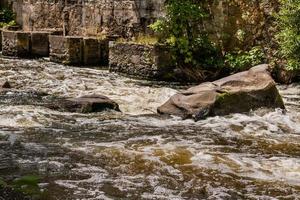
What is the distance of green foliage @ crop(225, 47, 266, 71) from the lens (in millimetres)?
12648

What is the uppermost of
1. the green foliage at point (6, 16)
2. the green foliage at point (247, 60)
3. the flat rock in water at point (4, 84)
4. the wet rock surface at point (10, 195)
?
the green foliage at point (6, 16)

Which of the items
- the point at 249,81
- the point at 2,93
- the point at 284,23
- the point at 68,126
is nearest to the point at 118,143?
the point at 68,126

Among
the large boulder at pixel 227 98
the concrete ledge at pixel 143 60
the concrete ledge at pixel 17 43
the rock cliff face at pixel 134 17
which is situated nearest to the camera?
the large boulder at pixel 227 98

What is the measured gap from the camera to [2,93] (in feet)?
36.4

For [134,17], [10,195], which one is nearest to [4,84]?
[134,17]

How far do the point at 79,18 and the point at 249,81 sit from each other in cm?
984

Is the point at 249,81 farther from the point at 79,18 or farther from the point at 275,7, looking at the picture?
the point at 79,18

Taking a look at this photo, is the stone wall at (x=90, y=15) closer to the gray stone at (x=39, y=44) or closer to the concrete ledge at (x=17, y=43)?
the gray stone at (x=39, y=44)

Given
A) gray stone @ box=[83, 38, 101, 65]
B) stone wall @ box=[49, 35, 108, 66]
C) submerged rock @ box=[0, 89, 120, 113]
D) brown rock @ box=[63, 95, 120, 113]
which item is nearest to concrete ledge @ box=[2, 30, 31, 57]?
stone wall @ box=[49, 35, 108, 66]

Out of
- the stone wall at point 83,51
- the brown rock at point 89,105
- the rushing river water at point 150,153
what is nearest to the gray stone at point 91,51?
the stone wall at point 83,51

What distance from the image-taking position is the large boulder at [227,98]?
923cm

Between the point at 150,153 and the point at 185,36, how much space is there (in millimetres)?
6848

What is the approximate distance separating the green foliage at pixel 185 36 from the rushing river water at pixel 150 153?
244cm

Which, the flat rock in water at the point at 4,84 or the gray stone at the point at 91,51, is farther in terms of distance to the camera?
the gray stone at the point at 91,51
